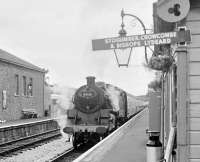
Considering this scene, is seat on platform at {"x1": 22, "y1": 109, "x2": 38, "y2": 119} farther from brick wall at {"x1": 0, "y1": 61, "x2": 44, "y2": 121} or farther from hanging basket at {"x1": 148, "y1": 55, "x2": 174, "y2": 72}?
hanging basket at {"x1": 148, "y1": 55, "x2": 174, "y2": 72}

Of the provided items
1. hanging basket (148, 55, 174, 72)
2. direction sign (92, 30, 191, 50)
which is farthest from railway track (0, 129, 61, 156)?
direction sign (92, 30, 191, 50)

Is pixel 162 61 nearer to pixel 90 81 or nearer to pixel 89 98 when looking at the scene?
pixel 89 98

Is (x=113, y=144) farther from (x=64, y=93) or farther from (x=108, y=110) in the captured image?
(x=64, y=93)

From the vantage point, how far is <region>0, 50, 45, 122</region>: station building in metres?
31.0

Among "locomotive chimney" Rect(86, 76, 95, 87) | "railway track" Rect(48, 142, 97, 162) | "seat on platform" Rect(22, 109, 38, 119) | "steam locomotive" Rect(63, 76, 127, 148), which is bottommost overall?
"railway track" Rect(48, 142, 97, 162)

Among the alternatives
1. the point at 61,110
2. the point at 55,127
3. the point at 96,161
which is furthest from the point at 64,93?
the point at 96,161

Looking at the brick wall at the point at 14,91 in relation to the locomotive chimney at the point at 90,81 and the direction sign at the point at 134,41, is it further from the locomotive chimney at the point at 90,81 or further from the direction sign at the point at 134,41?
the direction sign at the point at 134,41

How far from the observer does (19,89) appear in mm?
34500

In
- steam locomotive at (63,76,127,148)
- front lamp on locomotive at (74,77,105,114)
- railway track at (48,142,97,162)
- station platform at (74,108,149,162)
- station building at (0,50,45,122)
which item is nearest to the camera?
station platform at (74,108,149,162)

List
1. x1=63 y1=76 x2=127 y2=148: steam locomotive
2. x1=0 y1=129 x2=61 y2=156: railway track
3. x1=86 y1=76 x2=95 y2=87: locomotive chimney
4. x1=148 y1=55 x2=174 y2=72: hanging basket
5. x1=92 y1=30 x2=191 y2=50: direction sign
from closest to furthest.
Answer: x1=92 y1=30 x2=191 y2=50: direction sign
x1=148 y1=55 x2=174 y2=72: hanging basket
x1=0 y1=129 x2=61 y2=156: railway track
x1=63 y1=76 x2=127 y2=148: steam locomotive
x1=86 y1=76 x2=95 y2=87: locomotive chimney

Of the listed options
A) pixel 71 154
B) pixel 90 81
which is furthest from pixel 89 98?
pixel 71 154

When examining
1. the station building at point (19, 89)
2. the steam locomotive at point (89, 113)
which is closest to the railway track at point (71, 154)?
the steam locomotive at point (89, 113)

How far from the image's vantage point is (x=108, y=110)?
1703 cm

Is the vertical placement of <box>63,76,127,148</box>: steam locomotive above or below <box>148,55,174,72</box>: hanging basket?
below
